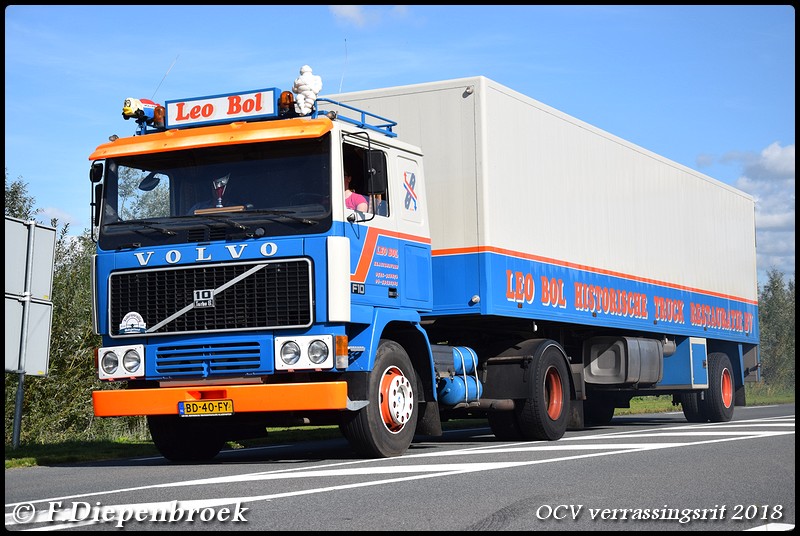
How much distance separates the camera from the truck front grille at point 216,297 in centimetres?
1156

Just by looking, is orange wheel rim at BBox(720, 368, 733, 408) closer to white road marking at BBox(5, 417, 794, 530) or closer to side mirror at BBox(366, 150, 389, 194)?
white road marking at BBox(5, 417, 794, 530)

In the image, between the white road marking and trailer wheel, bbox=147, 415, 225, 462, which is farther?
trailer wheel, bbox=147, 415, 225, 462

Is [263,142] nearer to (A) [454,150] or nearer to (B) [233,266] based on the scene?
(B) [233,266]

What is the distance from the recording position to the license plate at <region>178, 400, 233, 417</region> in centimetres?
1158

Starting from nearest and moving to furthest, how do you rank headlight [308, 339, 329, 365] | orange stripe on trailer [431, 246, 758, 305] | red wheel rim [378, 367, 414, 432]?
headlight [308, 339, 329, 365] → red wheel rim [378, 367, 414, 432] → orange stripe on trailer [431, 246, 758, 305]

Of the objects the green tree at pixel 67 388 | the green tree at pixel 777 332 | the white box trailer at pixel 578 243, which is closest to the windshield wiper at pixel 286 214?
the white box trailer at pixel 578 243

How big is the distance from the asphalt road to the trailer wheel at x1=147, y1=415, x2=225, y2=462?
0.97ft

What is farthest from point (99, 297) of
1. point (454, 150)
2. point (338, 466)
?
point (454, 150)

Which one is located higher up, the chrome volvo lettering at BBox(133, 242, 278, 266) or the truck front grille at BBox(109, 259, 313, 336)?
the chrome volvo lettering at BBox(133, 242, 278, 266)

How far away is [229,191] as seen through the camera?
39.7ft

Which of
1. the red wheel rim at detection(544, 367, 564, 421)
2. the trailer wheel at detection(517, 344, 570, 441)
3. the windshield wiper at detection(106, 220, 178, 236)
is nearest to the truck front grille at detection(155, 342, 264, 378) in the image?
the windshield wiper at detection(106, 220, 178, 236)

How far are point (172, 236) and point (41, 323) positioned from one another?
79.9 inches

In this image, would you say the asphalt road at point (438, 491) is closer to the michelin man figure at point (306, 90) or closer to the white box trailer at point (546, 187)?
the white box trailer at point (546, 187)

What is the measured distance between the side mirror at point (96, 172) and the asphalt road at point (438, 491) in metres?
2.93
